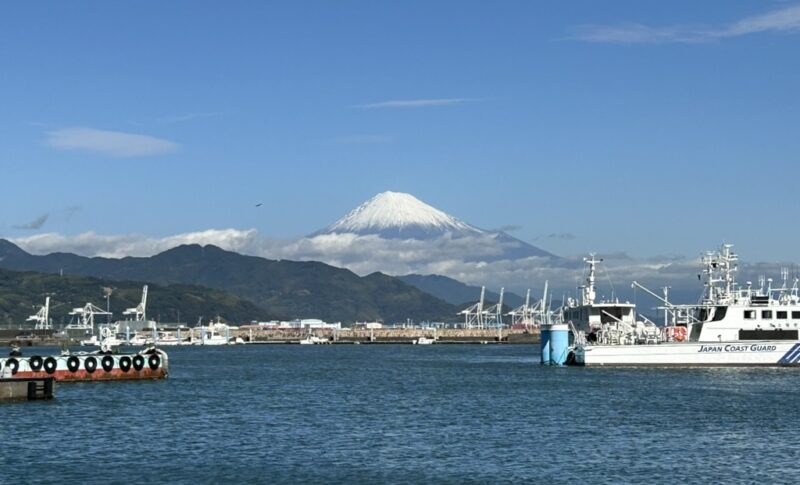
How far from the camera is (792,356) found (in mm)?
99375

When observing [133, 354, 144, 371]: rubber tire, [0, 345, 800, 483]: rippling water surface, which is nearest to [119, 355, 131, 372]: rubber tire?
[133, 354, 144, 371]: rubber tire

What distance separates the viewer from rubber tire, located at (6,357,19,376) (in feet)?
287

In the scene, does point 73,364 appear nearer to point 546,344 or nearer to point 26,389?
point 26,389

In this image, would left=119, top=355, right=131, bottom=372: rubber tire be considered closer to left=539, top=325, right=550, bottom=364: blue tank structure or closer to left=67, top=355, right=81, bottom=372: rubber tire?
left=67, top=355, right=81, bottom=372: rubber tire

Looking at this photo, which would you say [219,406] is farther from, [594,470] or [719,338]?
[719,338]

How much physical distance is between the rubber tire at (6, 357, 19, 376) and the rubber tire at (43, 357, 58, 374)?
14.2 ft

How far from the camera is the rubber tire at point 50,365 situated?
93.1 meters

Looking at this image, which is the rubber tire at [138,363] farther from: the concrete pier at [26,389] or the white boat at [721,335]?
the white boat at [721,335]

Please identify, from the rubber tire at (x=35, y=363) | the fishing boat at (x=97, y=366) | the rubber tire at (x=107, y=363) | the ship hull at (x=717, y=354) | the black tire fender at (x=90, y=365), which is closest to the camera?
the rubber tire at (x=35, y=363)

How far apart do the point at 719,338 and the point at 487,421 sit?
4182 cm


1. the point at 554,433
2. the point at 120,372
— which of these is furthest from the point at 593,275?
the point at 554,433

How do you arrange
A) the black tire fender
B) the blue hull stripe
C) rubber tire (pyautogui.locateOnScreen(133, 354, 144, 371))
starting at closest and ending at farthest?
1. the black tire fender
2. rubber tire (pyautogui.locateOnScreen(133, 354, 144, 371))
3. the blue hull stripe

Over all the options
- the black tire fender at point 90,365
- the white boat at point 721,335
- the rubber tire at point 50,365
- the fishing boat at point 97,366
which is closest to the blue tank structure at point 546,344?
the white boat at point 721,335

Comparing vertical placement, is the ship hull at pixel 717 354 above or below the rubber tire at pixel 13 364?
above
